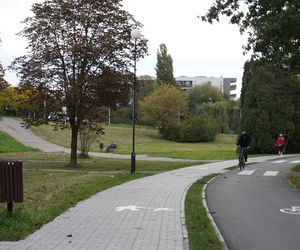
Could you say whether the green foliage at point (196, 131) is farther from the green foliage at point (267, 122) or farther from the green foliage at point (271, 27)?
the green foliage at point (271, 27)

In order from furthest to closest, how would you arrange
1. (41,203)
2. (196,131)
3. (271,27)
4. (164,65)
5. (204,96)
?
(204,96) < (164,65) < (196,131) < (271,27) < (41,203)

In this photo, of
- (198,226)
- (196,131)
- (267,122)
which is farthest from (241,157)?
(196,131)

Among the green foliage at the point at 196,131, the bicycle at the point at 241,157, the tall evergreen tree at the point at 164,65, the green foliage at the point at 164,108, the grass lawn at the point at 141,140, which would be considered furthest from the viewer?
the tall evergreen tree at the point at 164,65

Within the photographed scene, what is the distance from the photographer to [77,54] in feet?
86.7

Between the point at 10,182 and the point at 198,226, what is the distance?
130 inches

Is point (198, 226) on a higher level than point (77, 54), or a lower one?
lower

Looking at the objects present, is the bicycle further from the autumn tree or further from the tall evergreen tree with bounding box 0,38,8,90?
the tall evergreen tree with bounding box 0,38,8,90

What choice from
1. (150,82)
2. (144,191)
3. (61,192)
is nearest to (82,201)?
(61,192)

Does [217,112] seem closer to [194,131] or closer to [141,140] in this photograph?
[194,131]

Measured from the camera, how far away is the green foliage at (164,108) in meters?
88.8

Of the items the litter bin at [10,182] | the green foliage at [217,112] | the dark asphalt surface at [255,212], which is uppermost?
the green foliage at [217,112]

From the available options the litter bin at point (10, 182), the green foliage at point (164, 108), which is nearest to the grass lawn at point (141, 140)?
the green foliage at point (164, 108)

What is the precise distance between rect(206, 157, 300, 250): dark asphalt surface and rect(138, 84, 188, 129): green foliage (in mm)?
68815

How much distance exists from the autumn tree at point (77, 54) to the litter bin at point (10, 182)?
1735 cm
